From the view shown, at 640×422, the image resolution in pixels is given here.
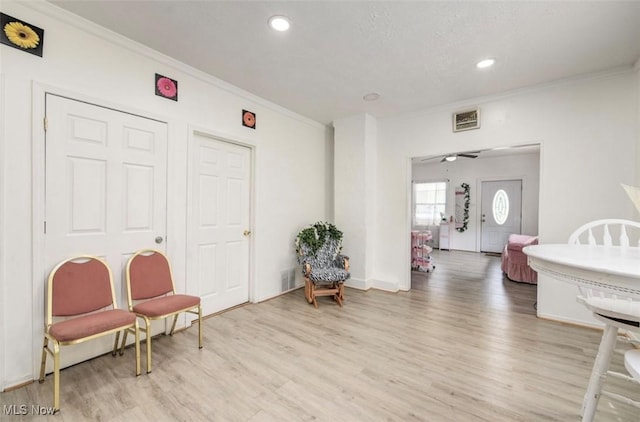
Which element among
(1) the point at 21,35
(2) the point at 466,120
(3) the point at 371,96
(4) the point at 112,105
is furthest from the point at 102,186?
(2) the point at 466,120

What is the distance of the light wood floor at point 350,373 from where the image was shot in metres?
1.63

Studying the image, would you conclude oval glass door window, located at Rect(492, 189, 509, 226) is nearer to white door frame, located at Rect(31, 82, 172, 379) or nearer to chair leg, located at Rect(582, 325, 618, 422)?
chair leg, located at Rect(582, 325, 618, 422)

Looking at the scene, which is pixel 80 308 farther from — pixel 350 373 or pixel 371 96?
pixel 371 96

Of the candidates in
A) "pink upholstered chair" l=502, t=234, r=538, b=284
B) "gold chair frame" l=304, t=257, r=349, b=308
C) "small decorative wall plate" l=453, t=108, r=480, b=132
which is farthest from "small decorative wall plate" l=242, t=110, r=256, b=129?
"pink upholstered chair" l=502, t=234, r=538, b=284

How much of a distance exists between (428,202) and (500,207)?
74.5 inches

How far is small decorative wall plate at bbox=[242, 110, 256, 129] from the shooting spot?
3312 millimetres

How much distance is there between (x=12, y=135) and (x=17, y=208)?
19.5 inches

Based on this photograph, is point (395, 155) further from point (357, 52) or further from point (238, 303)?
point (238, 303)

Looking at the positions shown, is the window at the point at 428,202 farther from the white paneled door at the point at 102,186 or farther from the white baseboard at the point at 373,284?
the white paneled door at the point at 102,186

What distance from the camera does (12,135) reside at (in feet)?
5.91

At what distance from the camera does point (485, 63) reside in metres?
2.65

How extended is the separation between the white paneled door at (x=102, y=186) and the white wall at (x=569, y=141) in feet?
12.0

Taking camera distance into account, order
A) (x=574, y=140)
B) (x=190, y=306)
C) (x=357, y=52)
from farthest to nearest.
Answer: (x=574, y=140), (x=357, y=52), (x=190, y=306)

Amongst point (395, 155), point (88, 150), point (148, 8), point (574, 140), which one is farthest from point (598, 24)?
point (88, 150)
